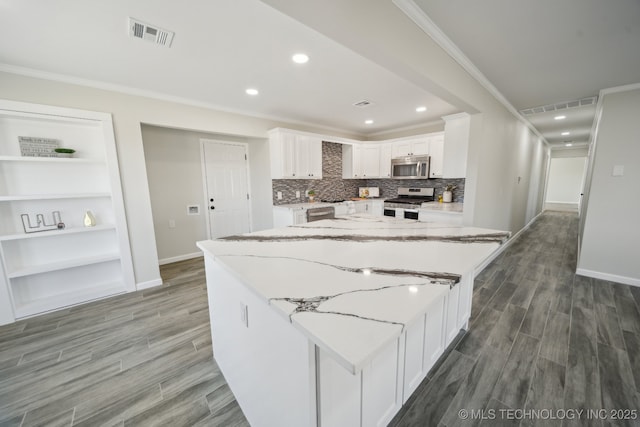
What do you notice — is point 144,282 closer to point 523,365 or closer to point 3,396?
point 3,396

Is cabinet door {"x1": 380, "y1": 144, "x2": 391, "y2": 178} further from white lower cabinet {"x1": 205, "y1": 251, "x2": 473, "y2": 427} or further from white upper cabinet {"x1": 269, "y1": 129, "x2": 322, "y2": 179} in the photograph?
white lower cabinet {"x1": 205, "y1": 251, "x2": 473, "y2": 427}

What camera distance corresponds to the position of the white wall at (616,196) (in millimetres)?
2748

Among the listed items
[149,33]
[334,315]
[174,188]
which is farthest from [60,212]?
[334,315]

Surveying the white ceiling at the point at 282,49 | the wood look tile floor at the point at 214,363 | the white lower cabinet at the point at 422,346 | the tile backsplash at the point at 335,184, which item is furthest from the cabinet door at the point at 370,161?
the white lower cabinet at the point at 422,346

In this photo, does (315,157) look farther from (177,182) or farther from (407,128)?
(177,182)

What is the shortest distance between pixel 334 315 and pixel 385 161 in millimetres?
4795

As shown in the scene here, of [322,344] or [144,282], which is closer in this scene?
[322,344]

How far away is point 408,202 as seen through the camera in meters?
4.25

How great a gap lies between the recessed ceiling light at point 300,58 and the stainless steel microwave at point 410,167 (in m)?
3.11

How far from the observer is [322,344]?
1.99 feet

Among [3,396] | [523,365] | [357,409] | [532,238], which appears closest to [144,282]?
[3,396]

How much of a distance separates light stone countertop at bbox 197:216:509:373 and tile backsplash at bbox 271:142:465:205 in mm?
2717

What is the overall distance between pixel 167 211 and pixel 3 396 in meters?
2.59

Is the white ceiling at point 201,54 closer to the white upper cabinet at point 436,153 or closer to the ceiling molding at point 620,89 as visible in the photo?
the white upper cabinet at point 436,153
